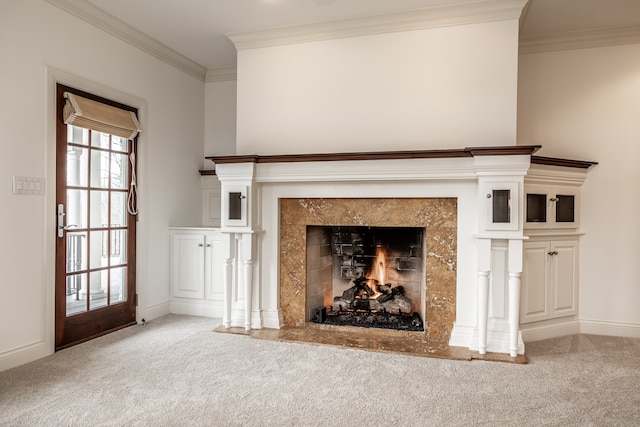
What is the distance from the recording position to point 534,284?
3572 mm

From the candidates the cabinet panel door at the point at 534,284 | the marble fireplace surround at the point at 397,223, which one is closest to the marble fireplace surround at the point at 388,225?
the marble fireplace surround at the point at 397,223

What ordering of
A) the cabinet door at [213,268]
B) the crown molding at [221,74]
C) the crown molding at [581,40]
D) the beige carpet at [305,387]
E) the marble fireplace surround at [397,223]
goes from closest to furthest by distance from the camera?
the beige carpet at [305,387] → the marble fireplace surround at [397,223] → the crown molding at [581,40] → the cabinet door at [213,268] → the crown molding at [221,74]

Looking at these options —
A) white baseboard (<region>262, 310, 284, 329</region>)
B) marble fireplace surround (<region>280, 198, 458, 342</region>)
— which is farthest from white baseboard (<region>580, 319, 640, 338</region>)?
white baseboard (<region>262, 310, 284, 329</region>)

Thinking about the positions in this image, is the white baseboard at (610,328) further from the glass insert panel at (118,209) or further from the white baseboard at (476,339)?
the glass insert panel at (118,209)

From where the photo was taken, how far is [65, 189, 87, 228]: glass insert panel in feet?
10.9

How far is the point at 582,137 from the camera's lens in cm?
388

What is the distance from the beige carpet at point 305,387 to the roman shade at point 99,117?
1735mm

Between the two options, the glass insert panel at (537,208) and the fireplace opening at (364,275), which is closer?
the glass insert panel at (537,208)

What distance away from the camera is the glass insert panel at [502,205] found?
120 inches

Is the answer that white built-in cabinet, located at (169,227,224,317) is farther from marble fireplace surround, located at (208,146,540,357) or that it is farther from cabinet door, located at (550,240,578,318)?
cabinet door, located at (550,240,578,318)

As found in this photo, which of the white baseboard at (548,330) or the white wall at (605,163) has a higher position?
the white wall at (605,163)

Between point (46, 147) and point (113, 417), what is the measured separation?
6.51 ft

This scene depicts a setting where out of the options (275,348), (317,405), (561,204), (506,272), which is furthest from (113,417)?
(561,204)

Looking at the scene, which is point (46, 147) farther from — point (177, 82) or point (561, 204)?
point (561, 204)
